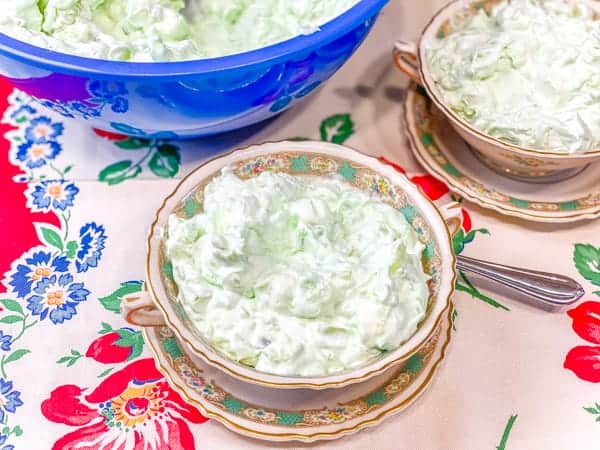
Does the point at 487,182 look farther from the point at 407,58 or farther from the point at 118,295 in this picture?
the point at 118,295

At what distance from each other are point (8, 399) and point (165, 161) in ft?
1.70

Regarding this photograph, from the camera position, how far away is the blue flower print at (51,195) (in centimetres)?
120

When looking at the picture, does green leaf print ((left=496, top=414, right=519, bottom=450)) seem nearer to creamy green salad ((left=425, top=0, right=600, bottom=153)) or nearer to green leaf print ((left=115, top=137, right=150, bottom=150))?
creamy green salad ((left=425, top=0, right=600, bottom=153))

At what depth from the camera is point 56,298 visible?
3.55ft

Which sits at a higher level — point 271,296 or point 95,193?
point 271,296

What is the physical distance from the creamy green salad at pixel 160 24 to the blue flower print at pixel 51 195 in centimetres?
27

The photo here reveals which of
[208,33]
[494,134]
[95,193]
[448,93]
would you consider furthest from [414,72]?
[95,193]

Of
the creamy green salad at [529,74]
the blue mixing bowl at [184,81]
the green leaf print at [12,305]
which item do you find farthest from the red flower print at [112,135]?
the creamy green salad at [529,74]

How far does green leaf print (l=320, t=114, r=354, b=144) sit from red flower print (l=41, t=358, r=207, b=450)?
59 centimetres

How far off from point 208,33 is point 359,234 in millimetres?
578

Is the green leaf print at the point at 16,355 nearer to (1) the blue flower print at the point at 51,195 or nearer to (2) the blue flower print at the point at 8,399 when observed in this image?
(2) the blue flower print at the point at 8,399

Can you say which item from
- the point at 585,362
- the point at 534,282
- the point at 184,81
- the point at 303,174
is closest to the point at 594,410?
the point at 585,362

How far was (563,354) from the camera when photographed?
1.04 meters

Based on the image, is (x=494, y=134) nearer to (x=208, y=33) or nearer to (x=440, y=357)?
(x=440, y=357)
